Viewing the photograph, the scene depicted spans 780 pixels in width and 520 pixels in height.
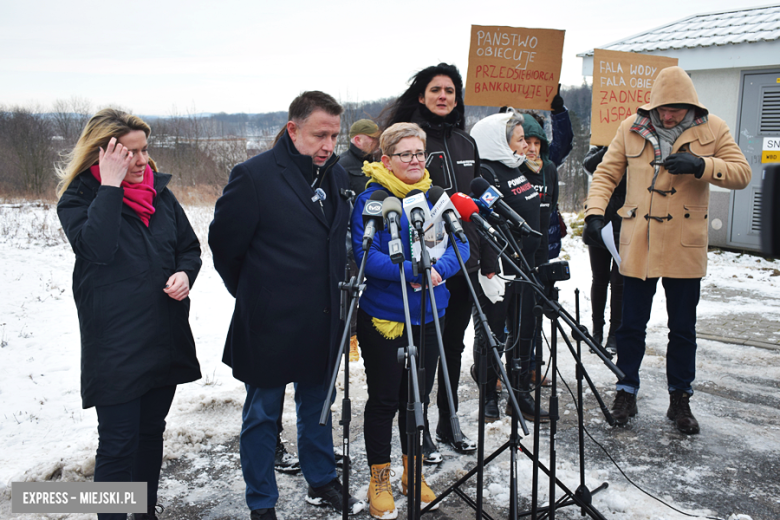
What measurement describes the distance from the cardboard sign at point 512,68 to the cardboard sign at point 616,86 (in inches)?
25.1

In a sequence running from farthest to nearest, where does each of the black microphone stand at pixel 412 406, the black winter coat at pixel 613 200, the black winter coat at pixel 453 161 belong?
1. the black winter coat at pixel 613 200
2. the black winter coat at pixel 453 161
3. the black microphone stand at pixel 412 406

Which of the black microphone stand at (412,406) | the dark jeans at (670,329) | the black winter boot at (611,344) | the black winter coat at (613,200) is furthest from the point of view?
the black winter boot at (611,344)

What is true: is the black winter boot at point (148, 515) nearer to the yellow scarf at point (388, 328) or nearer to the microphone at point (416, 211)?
the yellow scarf at point (388, 328)

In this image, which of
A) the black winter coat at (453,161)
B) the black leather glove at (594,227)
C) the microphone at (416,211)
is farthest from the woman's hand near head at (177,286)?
the black leather glove at (594,227)

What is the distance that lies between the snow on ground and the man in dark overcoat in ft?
2.30

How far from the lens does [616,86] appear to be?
581 cm

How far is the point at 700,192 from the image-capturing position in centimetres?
395

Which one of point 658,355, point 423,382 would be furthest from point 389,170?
point 658,355

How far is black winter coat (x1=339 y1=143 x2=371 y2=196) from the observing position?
459cm

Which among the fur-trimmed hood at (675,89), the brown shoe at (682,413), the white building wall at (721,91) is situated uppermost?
the white building wall at (721,91)

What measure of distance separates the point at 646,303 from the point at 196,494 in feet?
11.0

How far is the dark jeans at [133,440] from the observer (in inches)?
99.3

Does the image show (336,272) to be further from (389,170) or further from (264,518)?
(264,518)

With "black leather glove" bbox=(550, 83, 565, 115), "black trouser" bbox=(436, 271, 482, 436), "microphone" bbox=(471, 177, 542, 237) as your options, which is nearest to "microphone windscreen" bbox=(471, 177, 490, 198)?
"microphone" bbox=(471, 177, 542, 237)
